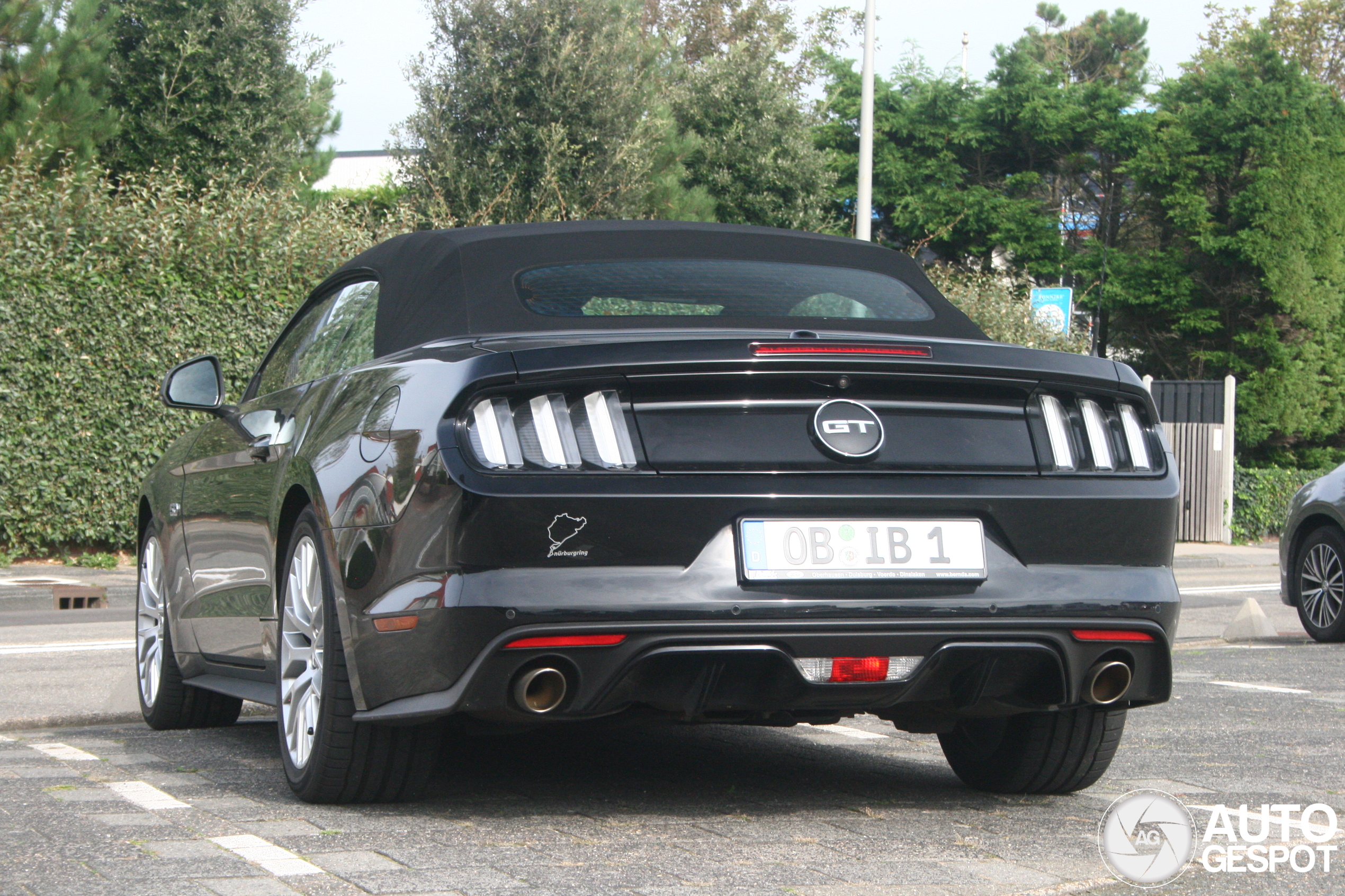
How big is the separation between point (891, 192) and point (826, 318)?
34570 mm

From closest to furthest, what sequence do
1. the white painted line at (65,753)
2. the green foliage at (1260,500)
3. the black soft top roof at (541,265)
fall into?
the black soft top roof at (541,265), the white painted line at (65,753), the green foliage at (1260,500)

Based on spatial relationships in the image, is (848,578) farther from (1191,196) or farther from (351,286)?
(1191,196)

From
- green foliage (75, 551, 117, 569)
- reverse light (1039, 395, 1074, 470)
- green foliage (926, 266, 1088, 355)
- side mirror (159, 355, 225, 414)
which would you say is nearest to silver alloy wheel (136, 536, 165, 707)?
side mirror (159, 355, 225, 414)

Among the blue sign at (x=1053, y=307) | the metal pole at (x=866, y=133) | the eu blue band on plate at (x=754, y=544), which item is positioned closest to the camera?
the eu blue band on plate at (x=754, y=544)

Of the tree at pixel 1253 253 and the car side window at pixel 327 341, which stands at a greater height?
the tree at pixel 1253 253

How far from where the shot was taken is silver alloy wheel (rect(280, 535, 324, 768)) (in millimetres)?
4266

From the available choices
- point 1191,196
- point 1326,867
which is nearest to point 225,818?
point 1326,867

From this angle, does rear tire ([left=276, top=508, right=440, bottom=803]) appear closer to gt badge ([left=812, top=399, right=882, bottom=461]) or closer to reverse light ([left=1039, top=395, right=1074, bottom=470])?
gt badge ([left=812, top=399, right=882, bottom=461])

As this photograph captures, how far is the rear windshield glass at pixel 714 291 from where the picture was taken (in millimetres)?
4676

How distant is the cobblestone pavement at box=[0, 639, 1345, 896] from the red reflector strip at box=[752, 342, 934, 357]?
37.9 inches

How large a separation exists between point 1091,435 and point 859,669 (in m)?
0.91

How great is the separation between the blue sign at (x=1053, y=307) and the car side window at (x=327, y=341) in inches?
725

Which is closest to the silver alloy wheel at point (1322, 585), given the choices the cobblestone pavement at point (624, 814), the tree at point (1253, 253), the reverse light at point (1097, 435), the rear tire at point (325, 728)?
the cobblestone pavement at point (624, 814)

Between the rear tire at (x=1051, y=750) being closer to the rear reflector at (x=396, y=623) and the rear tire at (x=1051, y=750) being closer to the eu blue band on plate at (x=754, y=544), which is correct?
the eu blue band on plate at (x=754, y=544)
